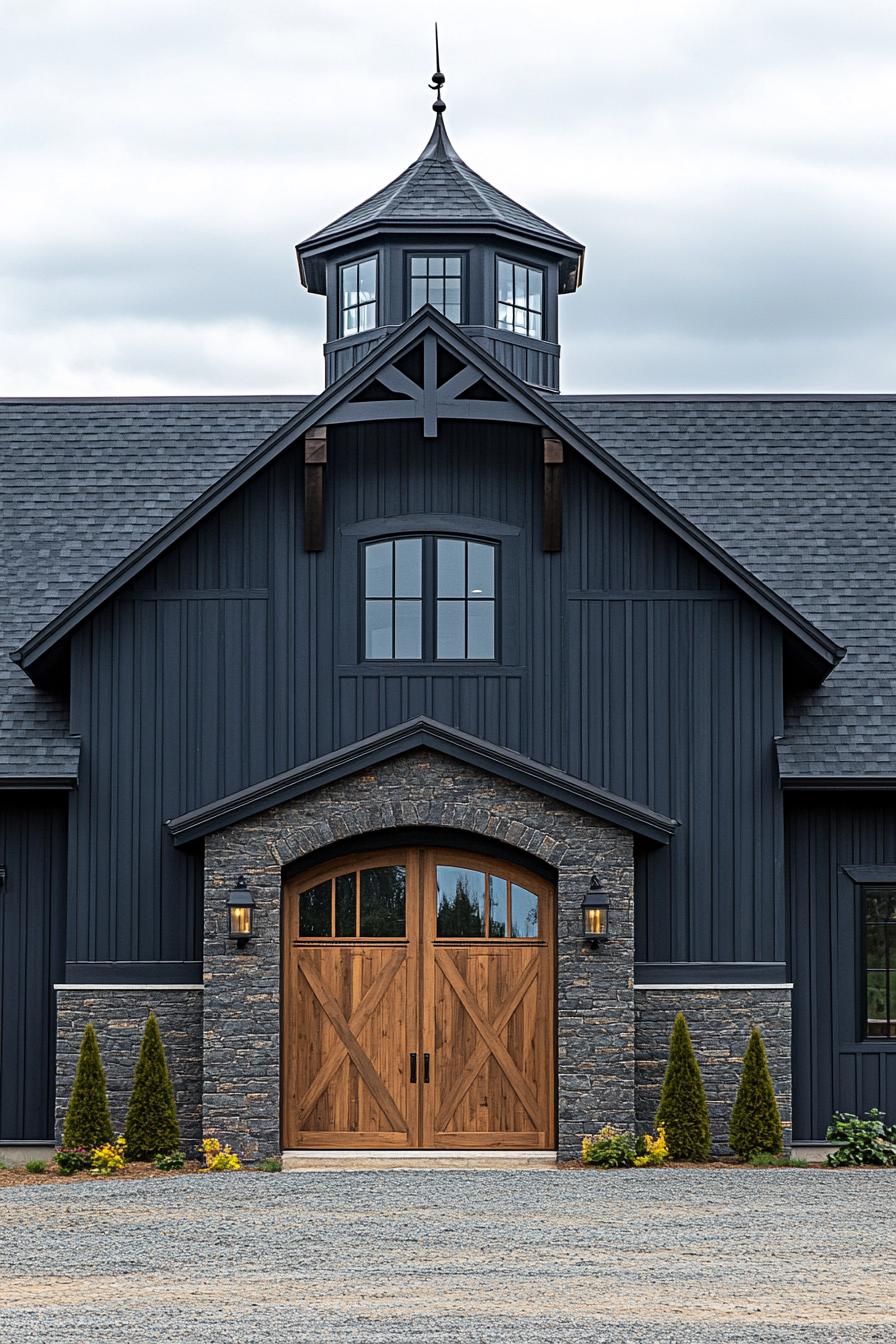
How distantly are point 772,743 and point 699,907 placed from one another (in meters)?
1.60

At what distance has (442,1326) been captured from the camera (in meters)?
8.57

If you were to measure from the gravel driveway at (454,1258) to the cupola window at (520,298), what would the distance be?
11.5m

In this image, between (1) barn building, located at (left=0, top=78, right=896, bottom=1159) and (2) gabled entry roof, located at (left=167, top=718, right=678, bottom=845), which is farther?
(1) barn building, located at (left=0, top=78, right=896, bottom=1159)

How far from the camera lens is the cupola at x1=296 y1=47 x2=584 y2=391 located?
21.2m

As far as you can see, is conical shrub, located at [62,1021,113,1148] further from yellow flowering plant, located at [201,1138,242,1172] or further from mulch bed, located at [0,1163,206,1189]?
yellow flowering plant, located at [201,1138,242,1172]

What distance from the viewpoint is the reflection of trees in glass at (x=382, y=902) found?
49.1 feet

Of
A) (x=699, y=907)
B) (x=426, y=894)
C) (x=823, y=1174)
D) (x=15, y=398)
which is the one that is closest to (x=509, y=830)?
(x=426, y=894)

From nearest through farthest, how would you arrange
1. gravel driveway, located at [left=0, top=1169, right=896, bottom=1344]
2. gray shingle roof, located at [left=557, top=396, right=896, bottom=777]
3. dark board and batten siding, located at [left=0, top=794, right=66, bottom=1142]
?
gravel driveway, located at [left=0, top=1169, right=896, bottom=1344]
dark board and batten siding, located at [left=0, top=794, right=66, bottom=1142]
gray shingle roof, located at [left=557, top=396, right=896, bottom=777]

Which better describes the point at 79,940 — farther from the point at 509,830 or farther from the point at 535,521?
the point at 535,521

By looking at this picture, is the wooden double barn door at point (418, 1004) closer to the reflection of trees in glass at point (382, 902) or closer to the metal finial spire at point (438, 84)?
the reflection of trees in glass at point (382, 902)

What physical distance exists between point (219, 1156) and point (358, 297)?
1166 centimetres

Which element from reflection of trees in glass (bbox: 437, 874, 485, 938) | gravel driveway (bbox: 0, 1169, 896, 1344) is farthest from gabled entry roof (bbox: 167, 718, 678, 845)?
gravel driveway (bbox: 0, 1169, 896, 1344)

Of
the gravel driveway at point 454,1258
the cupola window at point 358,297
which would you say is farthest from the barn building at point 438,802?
the cupola window at point 358,297

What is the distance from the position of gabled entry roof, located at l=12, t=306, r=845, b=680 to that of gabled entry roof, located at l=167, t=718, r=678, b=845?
7.06 feet
